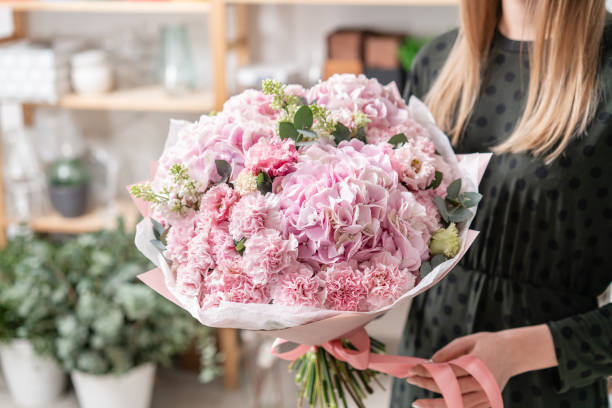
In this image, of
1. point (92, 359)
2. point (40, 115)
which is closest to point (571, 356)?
point (92, 359)

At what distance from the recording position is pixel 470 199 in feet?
2.68

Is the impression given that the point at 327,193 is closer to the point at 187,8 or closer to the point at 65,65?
the point at 187,8

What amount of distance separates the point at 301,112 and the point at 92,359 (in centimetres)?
161

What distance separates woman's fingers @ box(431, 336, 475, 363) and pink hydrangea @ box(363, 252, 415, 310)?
23 centimetres

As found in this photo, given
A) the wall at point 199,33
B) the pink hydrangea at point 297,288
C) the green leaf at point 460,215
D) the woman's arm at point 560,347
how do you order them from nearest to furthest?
1. the pink hydrangea at point 297,288
2. the green leaf at point 460,215
3. the woman's arm at point 560,347
4. the wall at point 199,33

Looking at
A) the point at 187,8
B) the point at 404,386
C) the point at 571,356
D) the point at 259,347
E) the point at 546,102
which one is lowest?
the point at 259,347

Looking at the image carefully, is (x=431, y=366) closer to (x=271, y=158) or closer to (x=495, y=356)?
(x=495, y=356)

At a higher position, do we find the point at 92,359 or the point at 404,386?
the point at 404,386

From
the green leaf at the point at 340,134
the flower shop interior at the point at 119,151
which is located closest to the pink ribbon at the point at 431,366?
the green leaf at the point at 340,134

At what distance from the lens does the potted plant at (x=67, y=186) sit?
2420 mm

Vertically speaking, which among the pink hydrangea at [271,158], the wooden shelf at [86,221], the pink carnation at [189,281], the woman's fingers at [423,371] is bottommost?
the wooden shelf at [86,221]

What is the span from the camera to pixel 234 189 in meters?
0.76

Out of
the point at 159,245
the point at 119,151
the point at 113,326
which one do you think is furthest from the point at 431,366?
the point at 119,151

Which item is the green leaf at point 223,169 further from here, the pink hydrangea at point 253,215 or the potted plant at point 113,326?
the potted plant at point 113,326
